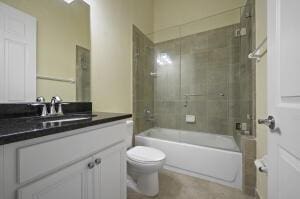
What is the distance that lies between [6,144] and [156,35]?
2932 millimetres

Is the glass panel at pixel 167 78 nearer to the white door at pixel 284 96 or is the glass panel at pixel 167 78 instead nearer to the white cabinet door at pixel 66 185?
the white door at pixel 284 96

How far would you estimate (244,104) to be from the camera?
1977mm

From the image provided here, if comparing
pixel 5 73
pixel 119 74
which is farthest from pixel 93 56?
pixel 5 73

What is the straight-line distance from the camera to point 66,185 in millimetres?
693

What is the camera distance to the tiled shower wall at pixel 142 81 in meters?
2.37

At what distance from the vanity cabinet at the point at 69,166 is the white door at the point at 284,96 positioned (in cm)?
91

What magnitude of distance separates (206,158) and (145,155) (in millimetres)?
777

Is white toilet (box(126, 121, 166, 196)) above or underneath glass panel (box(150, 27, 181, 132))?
underneath

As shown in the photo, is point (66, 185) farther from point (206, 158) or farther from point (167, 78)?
point (167, 78)

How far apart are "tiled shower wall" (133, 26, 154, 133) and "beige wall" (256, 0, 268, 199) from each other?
→ 1.56m

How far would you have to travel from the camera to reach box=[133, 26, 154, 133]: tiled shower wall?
2.37 m

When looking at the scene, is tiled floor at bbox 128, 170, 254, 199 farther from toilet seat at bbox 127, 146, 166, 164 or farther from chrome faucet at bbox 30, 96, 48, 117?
chrome faucet at bbox 30, 96, 48, 117

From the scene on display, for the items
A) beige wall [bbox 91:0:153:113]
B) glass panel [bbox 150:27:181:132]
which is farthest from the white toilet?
glass panel [bbox 150:27:181:132]

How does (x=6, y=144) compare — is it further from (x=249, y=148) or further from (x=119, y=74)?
(x=249, y=148)
